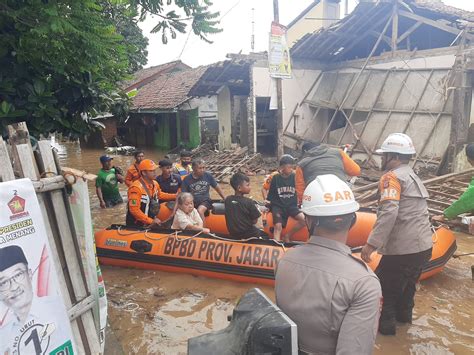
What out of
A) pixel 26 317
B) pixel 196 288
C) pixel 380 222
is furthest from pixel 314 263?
pixel 196 288

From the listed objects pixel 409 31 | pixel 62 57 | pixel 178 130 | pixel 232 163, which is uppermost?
pixel 409 31

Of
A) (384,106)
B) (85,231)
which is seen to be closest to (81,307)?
(85,231)

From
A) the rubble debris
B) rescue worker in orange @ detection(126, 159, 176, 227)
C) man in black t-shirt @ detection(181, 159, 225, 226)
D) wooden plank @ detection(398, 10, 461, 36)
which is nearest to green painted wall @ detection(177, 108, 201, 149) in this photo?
wooden plank @ detection(398, 10, 461, 36)

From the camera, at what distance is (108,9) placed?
4.85m

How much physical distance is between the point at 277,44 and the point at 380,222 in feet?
21.9

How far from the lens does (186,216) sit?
5.57 m

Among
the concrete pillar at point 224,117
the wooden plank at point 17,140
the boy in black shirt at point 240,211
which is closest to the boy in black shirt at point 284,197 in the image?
the boy in black shirt at point 240,211

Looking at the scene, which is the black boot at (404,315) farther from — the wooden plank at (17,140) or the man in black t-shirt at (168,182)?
the man in black t-shirt at (168,182)

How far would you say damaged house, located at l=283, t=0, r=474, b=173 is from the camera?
9781 millimetres

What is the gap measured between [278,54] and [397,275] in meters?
6.79

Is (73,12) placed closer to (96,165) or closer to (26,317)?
(26,317)

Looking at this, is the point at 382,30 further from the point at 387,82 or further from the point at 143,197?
the point at 143,197

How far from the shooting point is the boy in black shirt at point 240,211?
201 inches

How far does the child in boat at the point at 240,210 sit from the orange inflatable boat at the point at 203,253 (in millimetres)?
223
